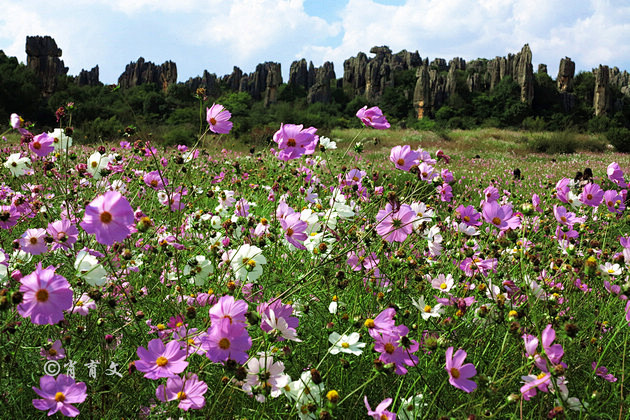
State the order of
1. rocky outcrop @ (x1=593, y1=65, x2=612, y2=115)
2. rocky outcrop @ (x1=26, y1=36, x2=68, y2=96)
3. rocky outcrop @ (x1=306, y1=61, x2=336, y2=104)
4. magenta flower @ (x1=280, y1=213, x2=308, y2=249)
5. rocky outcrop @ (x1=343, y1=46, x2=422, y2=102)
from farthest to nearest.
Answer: rocky outcrop @ (x1=343, y1=46, x2=422, y2=102) → rocky outcrop @ (x1=306, y1=61, x2=336, y2=104) → rocky outcrop @ (x1=593, y1=65, x2=612, y2=115) → rocky outcrop @ (x1=26, y1=36, x2=68, y2=96) → magenta flower @ (x1=280, y1=213, x2=308, y2=249)

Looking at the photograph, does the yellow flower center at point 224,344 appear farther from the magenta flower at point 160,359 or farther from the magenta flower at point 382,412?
the magenta flower at point 382,412

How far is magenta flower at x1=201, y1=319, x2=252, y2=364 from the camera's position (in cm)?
79

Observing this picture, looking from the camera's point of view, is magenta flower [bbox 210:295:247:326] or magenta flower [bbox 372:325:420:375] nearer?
magenta flower [bbox 210:295:247:326]

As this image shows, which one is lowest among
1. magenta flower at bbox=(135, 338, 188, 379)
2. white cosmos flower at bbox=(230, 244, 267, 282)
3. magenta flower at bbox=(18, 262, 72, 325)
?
magenta flower at bbox=(135, 338, 188, 379)

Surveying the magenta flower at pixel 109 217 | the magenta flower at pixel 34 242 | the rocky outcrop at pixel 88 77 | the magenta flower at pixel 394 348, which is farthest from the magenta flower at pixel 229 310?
the rocky outcrop at pixel 88 77

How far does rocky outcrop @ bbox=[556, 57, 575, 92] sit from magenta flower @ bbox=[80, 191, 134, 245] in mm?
63524

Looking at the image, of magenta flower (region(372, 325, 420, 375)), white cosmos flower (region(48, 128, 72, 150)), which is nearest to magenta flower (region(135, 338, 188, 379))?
Result: magenta flower (region(372, 325, 420, 375))

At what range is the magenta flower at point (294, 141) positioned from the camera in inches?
48.9

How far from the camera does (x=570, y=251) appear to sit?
53.2 inches

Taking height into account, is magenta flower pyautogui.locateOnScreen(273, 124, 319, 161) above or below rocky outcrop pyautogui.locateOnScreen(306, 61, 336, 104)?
below

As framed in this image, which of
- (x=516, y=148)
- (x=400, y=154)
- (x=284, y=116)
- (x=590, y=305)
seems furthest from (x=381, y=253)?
(x=284, y=116)

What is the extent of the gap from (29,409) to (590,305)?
7.08ft

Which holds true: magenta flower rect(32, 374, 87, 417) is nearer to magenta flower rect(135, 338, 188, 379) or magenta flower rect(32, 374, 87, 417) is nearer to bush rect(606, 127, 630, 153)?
magenta flower rect(135, 338, 188, 379)

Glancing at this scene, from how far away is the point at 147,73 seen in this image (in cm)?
6375
